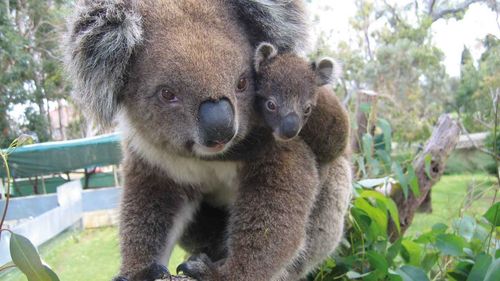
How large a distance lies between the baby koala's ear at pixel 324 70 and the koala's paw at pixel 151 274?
96 cm

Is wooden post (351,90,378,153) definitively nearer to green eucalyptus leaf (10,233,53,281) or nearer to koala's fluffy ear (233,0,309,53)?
koala's fluffy ear (233,0,309,53)

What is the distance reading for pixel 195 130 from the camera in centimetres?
152

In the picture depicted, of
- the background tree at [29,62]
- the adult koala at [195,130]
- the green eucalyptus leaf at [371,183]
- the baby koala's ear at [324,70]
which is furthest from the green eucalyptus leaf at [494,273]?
the background tree at [29,62]

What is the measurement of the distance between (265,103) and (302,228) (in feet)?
1.60

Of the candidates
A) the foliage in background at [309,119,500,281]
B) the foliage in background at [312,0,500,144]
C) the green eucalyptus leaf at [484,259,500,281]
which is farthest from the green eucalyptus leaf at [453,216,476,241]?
the foliage in background at [312,0,500,144]

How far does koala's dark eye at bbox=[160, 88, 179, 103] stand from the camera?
1569mm

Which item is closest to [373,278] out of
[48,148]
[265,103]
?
[265,103]

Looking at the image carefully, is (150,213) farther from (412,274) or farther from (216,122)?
(412,274)

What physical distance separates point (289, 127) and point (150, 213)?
2.16 ft

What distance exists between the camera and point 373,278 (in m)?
2.31

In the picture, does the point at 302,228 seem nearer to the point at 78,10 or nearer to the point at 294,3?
the point at 294,3

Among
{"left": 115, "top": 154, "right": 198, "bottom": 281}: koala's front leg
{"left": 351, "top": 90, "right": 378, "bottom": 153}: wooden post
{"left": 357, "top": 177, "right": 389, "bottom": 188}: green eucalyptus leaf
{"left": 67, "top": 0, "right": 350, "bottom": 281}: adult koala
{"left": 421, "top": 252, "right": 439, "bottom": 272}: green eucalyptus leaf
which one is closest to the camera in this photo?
{"left": 67, "top": 0, "right": 350, "bottom": 281}: adult koala

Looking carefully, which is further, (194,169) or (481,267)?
(481,267)

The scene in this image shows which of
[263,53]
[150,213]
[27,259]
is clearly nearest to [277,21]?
[263,53]
